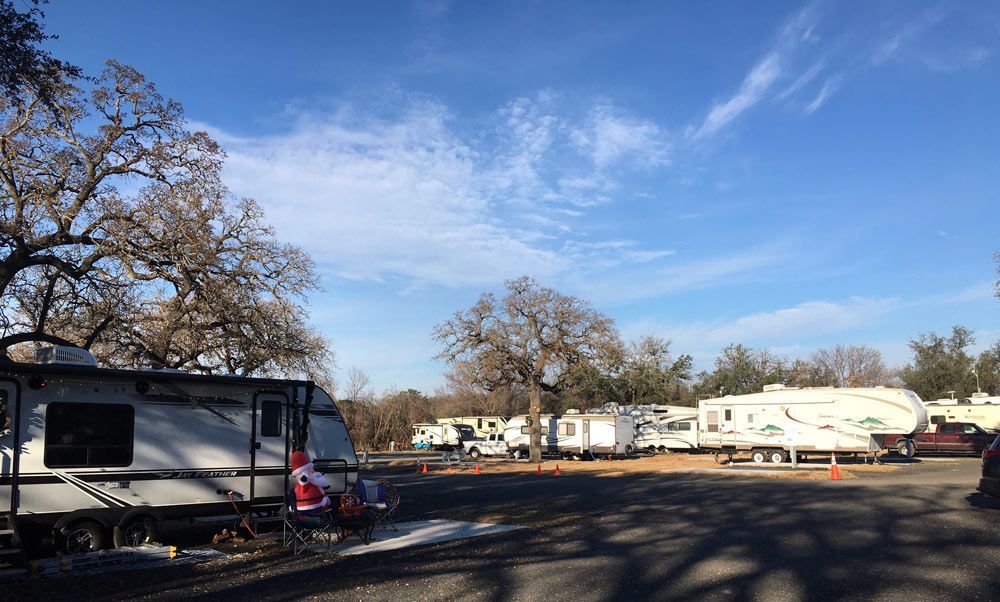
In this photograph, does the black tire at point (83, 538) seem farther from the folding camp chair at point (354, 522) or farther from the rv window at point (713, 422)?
the rv window at point (713, 422)

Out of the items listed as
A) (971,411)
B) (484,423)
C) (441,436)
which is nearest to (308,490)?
(971,411)

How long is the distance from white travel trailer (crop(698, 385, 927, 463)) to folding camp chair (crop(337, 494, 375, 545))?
20.8m

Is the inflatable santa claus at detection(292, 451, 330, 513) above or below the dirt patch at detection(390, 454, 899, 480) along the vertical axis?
above

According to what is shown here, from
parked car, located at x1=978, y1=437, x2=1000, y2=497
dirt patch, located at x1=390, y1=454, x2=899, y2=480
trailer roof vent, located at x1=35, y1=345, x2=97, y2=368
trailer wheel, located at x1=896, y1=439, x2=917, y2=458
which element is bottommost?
dirt patch, located at x1=390, y1=454, x2=899, y2=480

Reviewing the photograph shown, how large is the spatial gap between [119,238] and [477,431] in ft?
128

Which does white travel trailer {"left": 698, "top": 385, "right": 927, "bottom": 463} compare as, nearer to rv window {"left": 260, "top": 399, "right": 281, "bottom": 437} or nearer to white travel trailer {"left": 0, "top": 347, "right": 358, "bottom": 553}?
rv window {"left": 260, "top": 399, "right": 281, "bottom": 437}

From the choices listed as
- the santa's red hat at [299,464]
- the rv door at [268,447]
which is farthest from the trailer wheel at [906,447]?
the santa's red hat at [299,464]

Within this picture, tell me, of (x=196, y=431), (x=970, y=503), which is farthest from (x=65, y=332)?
(x=970, y=503)

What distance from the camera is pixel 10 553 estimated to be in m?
9.02

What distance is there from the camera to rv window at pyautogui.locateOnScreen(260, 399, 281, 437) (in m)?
12.3

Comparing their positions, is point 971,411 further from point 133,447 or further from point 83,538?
point 83,538

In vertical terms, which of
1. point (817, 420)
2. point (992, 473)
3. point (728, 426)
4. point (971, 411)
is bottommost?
point (992, 473)

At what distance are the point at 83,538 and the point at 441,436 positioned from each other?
4123 centimetres

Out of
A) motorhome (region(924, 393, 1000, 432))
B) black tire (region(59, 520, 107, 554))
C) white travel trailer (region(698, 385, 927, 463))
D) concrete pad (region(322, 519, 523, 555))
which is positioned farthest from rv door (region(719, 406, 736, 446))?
black tire (region(59, 520, 107, 554))
